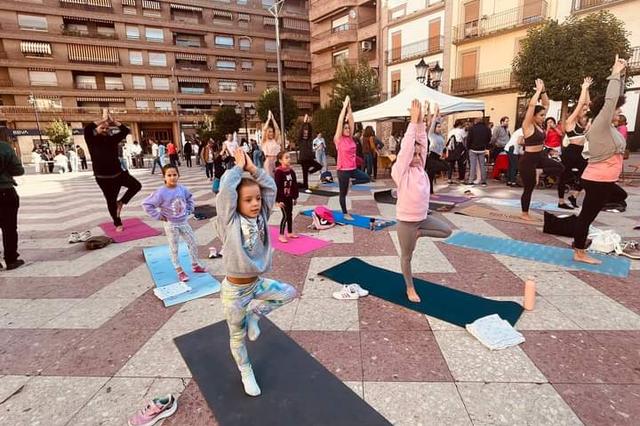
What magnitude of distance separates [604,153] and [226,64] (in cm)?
5023

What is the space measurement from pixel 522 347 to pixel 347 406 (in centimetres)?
161

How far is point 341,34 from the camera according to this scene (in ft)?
112

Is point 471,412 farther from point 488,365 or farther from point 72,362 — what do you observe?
point 72,362

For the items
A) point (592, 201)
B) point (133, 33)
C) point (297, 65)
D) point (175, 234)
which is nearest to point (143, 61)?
point (133, 33)

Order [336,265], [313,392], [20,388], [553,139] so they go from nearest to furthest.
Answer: [313,392] < [20,388] < [336,265] < [553,139]

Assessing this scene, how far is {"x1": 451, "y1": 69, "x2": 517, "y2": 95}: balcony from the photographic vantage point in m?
22.1

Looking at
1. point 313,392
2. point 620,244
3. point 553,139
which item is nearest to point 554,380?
point 313,392

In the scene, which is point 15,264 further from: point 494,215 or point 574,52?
point 574,52

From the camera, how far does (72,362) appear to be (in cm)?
282

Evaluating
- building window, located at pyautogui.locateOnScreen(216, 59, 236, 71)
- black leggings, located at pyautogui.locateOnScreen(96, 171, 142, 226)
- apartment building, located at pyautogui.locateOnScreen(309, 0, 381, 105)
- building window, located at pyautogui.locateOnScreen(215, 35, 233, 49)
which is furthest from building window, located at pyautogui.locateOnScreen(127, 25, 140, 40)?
black leggings, located at pyautogui.locateOnScreen(96, 171, 142, 226)

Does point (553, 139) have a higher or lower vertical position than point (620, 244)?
higher

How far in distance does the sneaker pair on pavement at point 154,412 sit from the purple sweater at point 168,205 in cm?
242

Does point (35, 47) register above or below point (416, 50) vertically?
above

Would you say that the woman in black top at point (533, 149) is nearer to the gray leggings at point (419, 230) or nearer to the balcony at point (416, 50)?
the gray leggings at point (419, 230)
